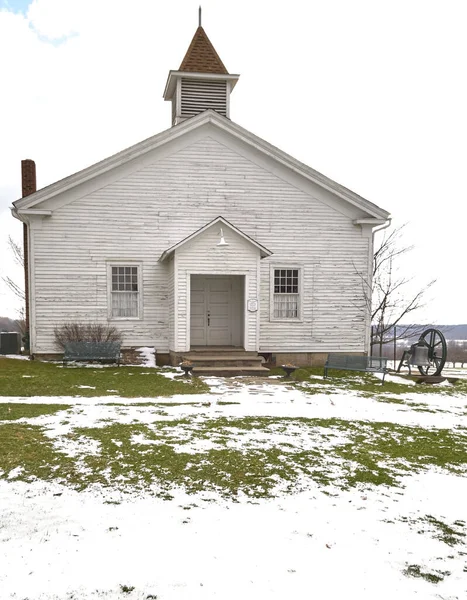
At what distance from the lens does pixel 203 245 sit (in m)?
14.8

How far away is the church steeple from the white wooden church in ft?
0.14

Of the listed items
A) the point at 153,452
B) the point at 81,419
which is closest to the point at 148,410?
the point at 81,419

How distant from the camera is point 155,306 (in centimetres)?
1605

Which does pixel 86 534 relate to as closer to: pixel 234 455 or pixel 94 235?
pixel 234 455

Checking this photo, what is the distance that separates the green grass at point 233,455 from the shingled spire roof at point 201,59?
14904 millimetres

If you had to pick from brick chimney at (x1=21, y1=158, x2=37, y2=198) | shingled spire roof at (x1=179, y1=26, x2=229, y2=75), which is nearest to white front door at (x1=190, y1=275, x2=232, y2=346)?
brick chimney at (x1=21, y1=158, x2=37, y2=198)

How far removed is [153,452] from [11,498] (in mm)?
1799

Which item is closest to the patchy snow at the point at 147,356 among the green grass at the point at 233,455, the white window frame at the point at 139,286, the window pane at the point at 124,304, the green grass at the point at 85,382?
the green grass at the point at 85,382

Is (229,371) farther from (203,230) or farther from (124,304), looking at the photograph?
(124,304)

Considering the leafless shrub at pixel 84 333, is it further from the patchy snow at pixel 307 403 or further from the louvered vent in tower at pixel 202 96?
the louvered vent in tower at pixel 202 96

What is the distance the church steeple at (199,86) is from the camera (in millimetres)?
17469

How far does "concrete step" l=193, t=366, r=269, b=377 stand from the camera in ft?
44.0

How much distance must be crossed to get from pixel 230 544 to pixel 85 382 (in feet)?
28.3

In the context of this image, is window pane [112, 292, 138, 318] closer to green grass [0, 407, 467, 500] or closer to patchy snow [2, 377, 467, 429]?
patchy snow [2, 377, 467, 429]
